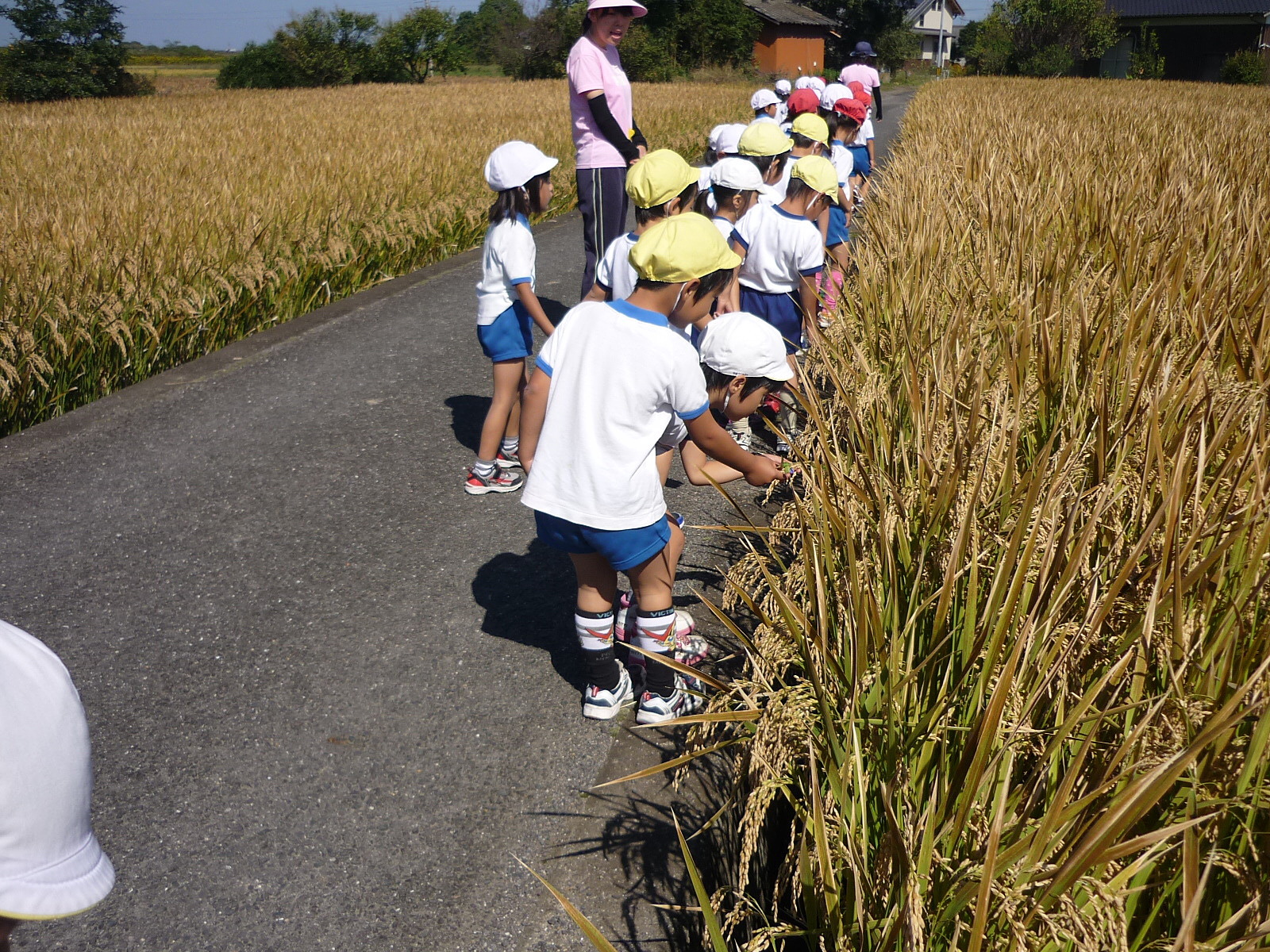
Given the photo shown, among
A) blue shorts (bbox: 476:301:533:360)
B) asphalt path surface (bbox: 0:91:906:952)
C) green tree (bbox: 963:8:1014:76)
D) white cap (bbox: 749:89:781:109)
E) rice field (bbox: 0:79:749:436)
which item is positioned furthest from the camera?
green tree (bbox: 963:8:1014:76)

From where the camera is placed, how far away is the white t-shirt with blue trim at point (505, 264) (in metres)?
4.02

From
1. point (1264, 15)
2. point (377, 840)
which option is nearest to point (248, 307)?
point (377, 840)

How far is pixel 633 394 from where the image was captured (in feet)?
7.89

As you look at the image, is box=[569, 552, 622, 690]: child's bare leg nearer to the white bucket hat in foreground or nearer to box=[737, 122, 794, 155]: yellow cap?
the white bucket hat in foreground

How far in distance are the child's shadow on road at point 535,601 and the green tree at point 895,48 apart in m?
64.6

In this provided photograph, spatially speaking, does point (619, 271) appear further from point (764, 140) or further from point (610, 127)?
point (764, 140)

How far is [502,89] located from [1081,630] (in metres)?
28.5

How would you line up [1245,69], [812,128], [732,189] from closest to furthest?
1. [732,189]
2. [812,128]
3. [1245,69]

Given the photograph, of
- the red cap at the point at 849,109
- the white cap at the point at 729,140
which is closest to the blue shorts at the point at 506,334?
the white cap at the point at 729,140

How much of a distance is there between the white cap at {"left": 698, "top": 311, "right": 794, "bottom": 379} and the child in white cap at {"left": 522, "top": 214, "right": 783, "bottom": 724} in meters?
0.55

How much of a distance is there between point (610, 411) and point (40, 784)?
1704mm

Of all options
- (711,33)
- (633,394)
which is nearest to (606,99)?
(633,394)

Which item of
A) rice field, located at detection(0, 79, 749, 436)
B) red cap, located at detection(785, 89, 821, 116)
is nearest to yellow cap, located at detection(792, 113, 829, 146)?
red cap, located at detection(785, 89, 821, 116)

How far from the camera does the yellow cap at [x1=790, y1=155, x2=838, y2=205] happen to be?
15.2ft
